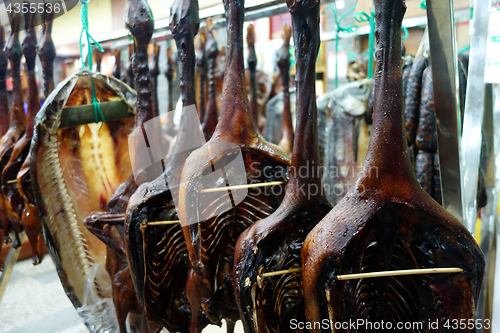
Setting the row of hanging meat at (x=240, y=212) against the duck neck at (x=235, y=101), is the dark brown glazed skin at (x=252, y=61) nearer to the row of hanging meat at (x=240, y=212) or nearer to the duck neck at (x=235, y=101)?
the row of hanging meat at (x=240, y=212)

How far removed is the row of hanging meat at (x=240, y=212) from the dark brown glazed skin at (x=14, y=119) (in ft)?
0.11

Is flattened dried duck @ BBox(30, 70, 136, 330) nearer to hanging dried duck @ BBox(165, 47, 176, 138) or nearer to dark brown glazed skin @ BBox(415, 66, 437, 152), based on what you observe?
hanging dried duck @ BBox(165, 47, 176, 138)

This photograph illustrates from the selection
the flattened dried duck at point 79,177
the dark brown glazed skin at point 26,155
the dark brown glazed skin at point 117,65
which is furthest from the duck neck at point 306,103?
the dark brown glazed skin at point 117,65

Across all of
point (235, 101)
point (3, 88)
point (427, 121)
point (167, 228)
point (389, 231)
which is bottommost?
point (167, 228)

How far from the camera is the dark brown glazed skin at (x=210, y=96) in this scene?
167cm

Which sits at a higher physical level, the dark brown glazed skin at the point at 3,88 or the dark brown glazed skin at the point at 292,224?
the dark brown glazed skin at the point at 3,88

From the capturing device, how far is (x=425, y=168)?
139cm

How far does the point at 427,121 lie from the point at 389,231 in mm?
772

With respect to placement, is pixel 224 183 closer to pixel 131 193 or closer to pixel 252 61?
pixel 131 193

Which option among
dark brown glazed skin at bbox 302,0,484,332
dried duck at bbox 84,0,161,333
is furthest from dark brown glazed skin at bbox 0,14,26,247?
dark brown glazed skin at bbox 302,0,484,332

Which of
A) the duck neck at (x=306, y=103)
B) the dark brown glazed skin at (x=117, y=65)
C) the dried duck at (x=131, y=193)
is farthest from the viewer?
the dark brown glazed skin at (x=117, y=65)

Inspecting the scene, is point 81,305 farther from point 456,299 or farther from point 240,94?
point 456,299

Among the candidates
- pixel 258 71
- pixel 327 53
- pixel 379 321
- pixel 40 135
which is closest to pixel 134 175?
pixel 40 135
